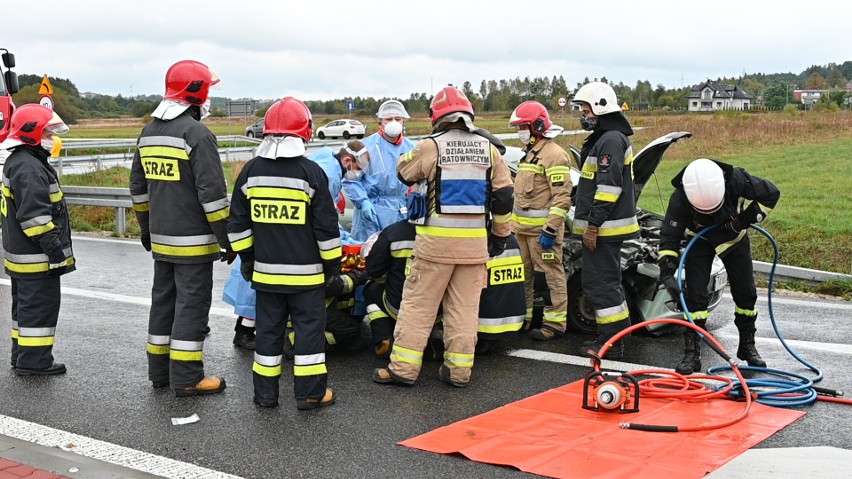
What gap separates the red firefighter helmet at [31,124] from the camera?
6.37 metres

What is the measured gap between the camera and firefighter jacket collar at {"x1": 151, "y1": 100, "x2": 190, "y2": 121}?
19.4 feet

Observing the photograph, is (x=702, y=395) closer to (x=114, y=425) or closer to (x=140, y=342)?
(x=114, y=425)

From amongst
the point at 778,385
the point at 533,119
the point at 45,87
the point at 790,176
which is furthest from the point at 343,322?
the point at 45,87

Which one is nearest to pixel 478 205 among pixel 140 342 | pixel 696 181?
pixel 696 181

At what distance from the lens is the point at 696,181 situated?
6.17 m

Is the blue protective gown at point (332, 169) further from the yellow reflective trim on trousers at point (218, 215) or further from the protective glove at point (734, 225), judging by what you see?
the protective glove at point (734, 225)

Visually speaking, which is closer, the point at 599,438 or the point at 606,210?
the point at 599,438

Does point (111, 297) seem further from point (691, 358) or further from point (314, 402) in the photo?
A: point (691, 358)

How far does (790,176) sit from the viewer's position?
18.9m

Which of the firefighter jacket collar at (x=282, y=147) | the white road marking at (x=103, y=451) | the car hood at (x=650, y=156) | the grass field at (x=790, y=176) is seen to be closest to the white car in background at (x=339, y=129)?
the grass field at (x=790, y=176)

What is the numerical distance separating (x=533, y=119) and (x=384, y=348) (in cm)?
241

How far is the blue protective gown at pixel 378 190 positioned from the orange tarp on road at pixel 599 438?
9.61ft

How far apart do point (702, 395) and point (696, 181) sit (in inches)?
58.5

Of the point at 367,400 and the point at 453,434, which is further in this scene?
the point at 367,400
